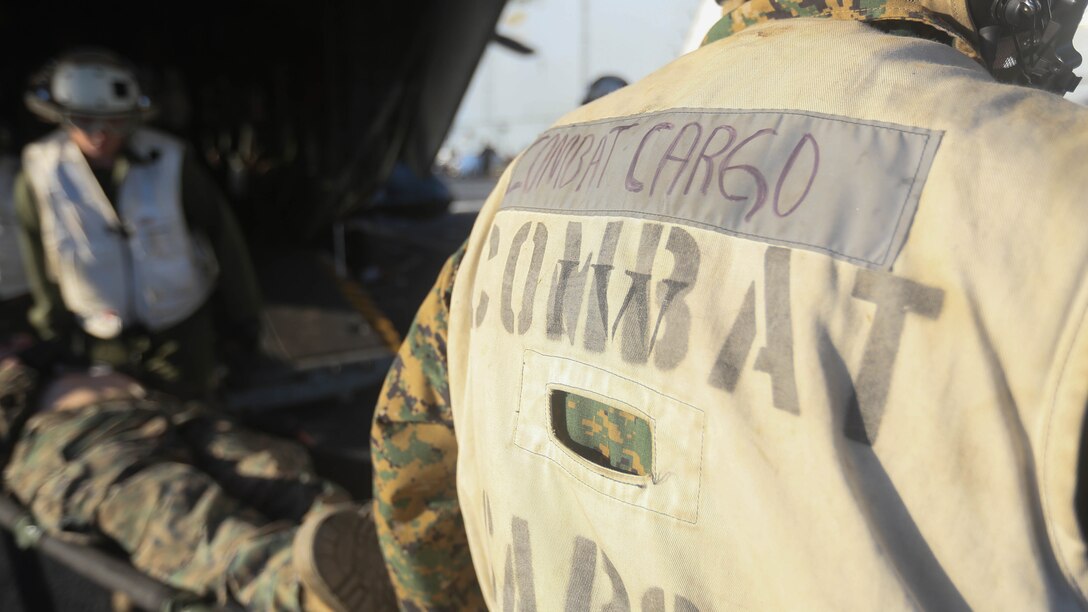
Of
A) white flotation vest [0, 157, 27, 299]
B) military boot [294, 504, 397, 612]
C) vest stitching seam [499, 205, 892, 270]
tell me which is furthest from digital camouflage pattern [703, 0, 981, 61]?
white flotation vest [0, 157, 27, 299]

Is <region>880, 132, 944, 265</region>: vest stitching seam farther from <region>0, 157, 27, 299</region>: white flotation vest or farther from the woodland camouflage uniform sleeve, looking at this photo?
<region>0, 157, 27, 299</region>: white flotation vest

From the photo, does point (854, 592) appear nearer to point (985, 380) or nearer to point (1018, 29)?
point (985, 380)

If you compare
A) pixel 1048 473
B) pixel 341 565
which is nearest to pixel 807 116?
pixel 1048 473

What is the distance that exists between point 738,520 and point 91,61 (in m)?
2.59

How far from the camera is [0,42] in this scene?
391 cm

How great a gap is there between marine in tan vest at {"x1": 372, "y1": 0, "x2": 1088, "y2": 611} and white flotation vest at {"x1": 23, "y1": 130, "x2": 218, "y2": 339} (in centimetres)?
203

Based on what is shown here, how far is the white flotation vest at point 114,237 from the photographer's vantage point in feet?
7.93

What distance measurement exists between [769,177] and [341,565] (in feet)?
3.65

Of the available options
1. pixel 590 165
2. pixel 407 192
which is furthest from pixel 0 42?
pixel 590 165

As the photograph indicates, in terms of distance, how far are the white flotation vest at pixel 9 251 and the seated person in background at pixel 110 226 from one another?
1.56 feet

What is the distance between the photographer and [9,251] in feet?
9.27

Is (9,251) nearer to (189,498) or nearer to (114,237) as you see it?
(114,237)

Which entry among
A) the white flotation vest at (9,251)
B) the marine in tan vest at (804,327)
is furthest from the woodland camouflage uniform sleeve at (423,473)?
the white flotation vest at (9,251)

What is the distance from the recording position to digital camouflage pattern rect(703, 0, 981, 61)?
25.9 inches
